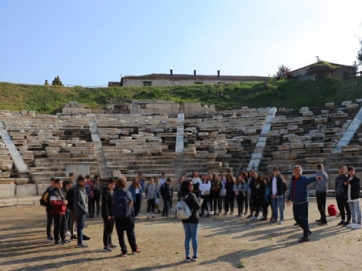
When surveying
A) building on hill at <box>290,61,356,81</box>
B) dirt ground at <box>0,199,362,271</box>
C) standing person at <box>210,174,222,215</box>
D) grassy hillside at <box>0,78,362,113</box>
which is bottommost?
dirt ground at <box>0,199,362,271</box>

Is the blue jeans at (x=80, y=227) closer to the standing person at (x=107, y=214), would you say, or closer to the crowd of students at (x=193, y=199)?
the crowd of students at (x=193, y=199)

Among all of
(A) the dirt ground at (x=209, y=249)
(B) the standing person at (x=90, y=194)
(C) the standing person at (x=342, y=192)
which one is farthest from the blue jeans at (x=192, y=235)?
(B) the standing person at (x=90, y=194)

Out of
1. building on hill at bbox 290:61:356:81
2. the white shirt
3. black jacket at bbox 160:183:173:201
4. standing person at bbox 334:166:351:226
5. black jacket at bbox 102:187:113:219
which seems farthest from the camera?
building on hill at bbox 290:61:356:81

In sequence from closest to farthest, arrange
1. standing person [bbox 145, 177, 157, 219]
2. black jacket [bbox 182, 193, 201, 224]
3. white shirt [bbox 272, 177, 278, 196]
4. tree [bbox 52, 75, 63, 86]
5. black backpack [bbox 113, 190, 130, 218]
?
black jacket [bbox 182, 193, 201, 224], black backpack [bbox 113, 190, 130, 218], white shirt [bbox 272, 177, 278, 196], standing person [bbox 145, 177, 157, 219], tree [bbox 52, 75, 63, 86]

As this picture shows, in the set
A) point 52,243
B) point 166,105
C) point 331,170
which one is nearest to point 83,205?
Result: point 52,243

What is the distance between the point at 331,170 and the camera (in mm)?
18297

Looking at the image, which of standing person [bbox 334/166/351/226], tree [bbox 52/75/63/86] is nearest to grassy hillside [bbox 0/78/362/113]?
tree [bbox 52/75/63/86]

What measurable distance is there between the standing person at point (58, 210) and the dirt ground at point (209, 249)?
9.8 inches

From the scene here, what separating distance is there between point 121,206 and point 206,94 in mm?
28920

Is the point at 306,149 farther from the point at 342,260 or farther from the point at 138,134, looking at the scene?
the point at 342,260

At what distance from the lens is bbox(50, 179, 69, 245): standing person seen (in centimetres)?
889

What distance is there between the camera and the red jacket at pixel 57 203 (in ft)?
29.2

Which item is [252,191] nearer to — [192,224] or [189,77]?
[192,224]

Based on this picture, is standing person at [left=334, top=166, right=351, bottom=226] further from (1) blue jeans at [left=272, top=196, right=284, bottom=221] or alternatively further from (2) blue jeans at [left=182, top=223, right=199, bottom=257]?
(2) blue jeans at [left=182, top=223, right=199, bottom=257]
